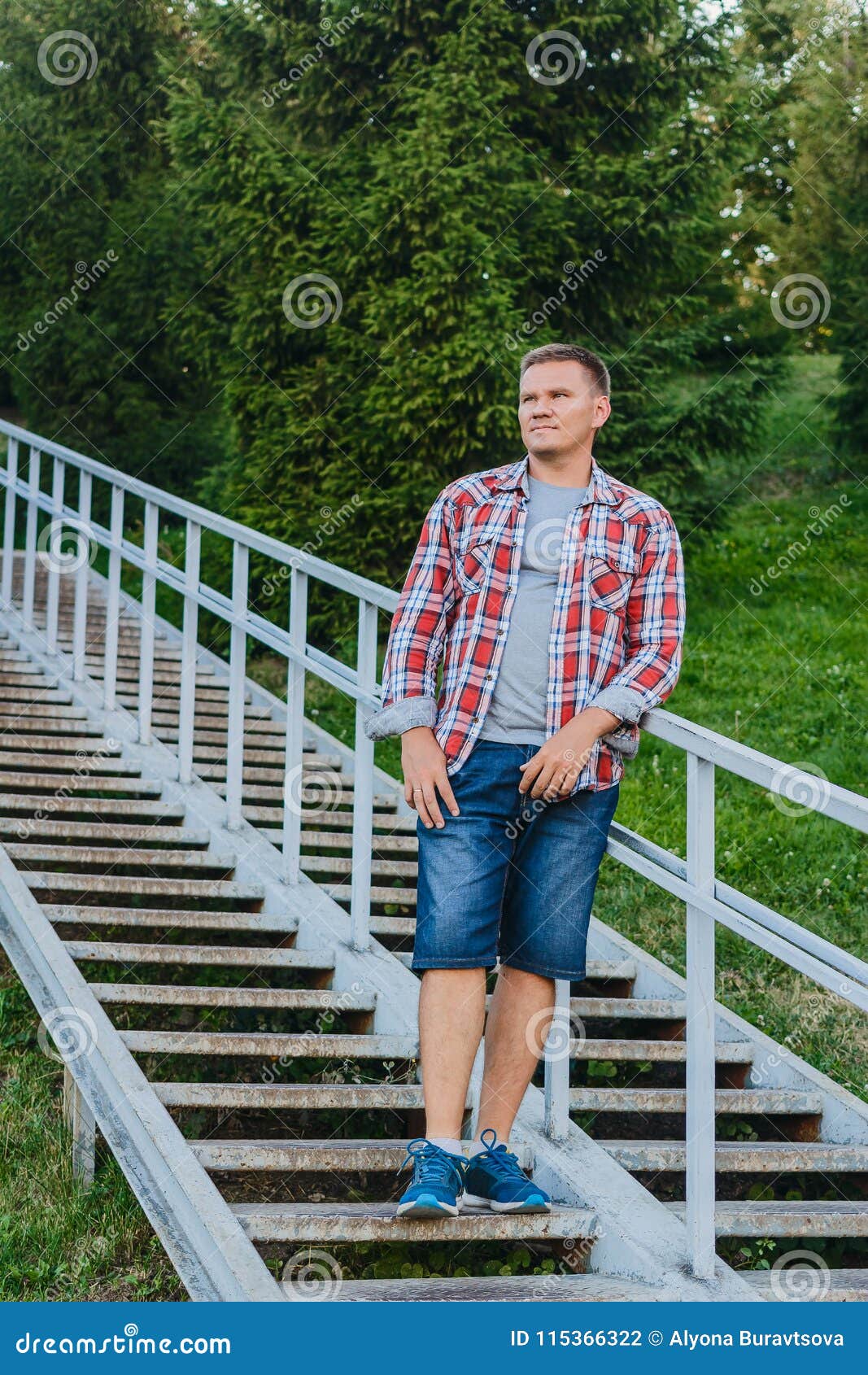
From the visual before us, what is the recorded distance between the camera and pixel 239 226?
28.6 feet

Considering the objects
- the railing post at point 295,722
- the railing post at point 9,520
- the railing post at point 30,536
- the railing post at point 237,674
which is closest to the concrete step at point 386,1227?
the railing post at point 295,722

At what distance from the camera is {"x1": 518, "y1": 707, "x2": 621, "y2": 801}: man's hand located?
9.43 feet

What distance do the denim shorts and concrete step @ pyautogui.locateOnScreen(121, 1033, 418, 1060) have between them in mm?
849

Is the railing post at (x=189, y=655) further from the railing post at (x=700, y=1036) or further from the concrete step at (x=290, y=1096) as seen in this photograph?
the railing post at (x=700, y=1036)

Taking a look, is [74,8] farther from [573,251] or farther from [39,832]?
[39,832]

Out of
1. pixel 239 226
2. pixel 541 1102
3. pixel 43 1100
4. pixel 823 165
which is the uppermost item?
pixel 823 165

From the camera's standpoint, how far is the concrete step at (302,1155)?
3.14 metres

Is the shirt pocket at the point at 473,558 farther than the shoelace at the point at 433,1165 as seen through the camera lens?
Yes

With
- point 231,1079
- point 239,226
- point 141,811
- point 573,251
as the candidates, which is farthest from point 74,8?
point 231,1079

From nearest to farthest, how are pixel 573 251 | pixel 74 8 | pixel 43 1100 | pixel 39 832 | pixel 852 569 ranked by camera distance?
pixel 43 1100, pixel 39 832, pixel 573 251, pixel 852 569, pixel 74 8

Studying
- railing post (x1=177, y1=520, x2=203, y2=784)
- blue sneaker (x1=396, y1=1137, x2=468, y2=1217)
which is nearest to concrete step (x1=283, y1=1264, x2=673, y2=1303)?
blue sneaker (x1=396, y1=1137, x2=468, y2=1217)

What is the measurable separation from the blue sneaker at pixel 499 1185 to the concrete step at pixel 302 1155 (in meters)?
0.27

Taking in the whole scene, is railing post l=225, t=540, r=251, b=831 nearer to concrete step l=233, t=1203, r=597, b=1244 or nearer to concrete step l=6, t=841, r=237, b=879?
concrete step l=6, t=841, r=237, b=879

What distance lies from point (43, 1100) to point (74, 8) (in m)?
13.3
